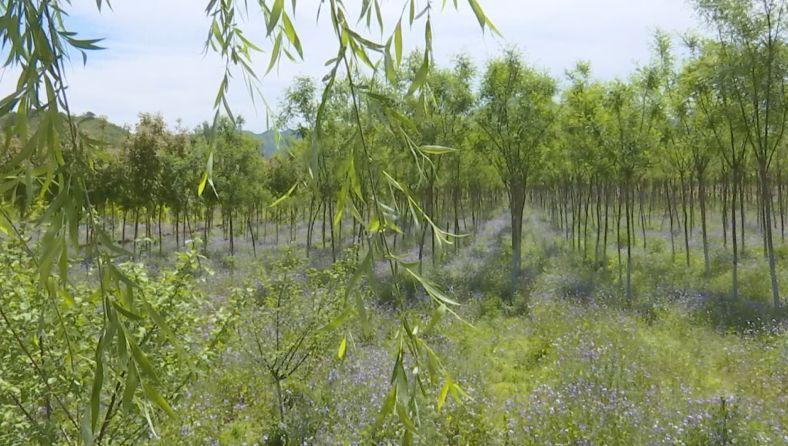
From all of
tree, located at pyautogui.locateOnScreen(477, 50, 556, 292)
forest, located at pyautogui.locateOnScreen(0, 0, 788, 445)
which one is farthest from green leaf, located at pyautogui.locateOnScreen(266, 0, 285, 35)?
tree, located at pyautogui.locateOnScreen(477, 50, 556, 292)

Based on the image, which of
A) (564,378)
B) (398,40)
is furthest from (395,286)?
(564,378)

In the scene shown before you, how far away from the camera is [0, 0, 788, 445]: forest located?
45.6 inches

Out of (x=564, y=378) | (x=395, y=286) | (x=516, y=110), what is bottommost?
(x=564, y=378)

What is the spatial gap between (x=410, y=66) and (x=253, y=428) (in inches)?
467

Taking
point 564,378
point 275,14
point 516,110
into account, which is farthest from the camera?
point 516,110

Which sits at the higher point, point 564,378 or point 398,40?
point 398,40

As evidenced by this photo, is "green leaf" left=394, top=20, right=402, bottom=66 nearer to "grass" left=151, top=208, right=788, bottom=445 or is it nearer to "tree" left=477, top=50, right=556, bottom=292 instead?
"grass" left=151, top=208, right=788, bottom=445

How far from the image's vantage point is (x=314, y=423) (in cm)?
630

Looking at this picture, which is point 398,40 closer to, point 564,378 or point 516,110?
point 564,378

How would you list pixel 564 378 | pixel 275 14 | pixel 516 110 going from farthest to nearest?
pixel 516 110 < pixel 564 378 < pixel 275 14

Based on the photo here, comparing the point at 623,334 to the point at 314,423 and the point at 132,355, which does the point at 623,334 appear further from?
the point at 132,355

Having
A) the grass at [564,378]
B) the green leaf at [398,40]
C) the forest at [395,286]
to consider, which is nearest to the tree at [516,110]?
the forest at [395,286]

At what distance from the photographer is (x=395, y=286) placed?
3.70 ft

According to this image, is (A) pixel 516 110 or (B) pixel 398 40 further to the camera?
(A) pixel 516 110
